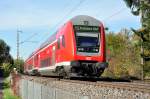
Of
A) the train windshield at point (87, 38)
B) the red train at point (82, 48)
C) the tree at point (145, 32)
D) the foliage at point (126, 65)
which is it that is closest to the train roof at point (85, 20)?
the red train at point (82, 48)

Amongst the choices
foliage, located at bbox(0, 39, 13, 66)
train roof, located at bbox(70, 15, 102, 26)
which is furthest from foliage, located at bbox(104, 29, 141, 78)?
foliage, located at bbox(0, 39, 13, 66)

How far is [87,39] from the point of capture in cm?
2592

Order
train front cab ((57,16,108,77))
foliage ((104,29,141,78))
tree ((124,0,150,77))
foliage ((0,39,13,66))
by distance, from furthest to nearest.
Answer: foliage ((0,39,13,66)) < foliage ((104,29,141,78)) < tree ((124,0,150,77)) < train front cab ((57,16,108,77))

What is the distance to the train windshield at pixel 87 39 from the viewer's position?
25781 mm

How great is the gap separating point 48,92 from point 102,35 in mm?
11329

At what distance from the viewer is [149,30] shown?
46.1m

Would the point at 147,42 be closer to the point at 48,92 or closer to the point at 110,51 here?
the point at 48,92

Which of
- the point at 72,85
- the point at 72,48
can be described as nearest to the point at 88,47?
the point at 72,48

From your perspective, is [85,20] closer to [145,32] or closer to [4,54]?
[145,32]

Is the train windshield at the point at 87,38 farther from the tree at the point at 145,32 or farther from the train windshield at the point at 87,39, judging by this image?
the tree at the point at 145,32

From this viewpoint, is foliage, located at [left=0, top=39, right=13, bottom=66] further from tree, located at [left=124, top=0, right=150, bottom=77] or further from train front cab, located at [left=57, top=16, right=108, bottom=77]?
train front cab, located at [left=57, top=16, right=108, bottom=77]

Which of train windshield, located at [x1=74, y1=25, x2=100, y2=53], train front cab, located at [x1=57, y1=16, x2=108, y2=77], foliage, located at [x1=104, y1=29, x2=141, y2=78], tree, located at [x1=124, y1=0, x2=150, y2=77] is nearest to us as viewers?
train front cab, located at [x1=57, y1=16, x2=108, y2=77]

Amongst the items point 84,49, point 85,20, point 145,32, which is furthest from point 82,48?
point 145,32

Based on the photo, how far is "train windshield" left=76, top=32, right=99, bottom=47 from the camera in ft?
84.6
